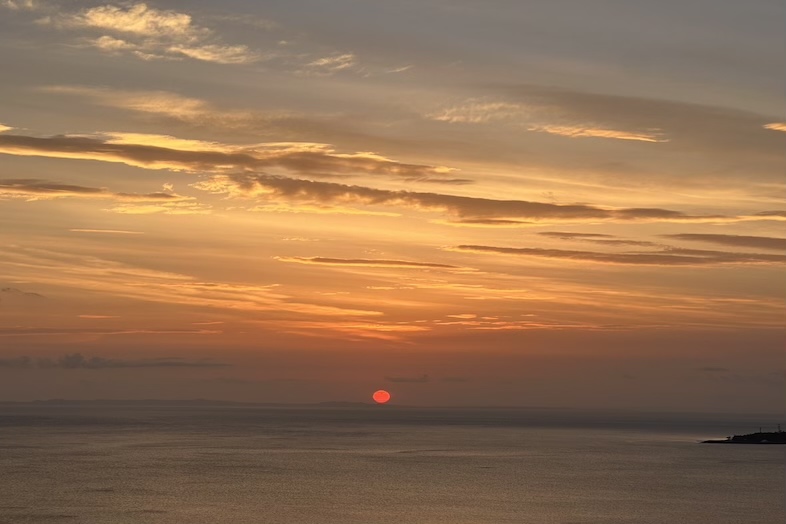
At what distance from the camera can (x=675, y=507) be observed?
110 m

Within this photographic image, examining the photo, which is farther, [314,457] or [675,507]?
[314,457]

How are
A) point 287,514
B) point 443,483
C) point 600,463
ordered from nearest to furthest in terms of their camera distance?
1. point 287,514
2. point 443,483
3. point 600,463

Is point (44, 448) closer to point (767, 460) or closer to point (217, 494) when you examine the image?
point (217, 494)

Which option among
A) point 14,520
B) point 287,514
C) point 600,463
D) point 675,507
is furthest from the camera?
point 600,463

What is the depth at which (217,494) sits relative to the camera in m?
114

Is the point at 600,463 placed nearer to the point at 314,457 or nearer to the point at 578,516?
the point at 314,457

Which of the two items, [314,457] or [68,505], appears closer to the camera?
[68,505]

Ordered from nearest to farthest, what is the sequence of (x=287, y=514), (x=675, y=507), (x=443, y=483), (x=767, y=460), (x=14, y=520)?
(x=14, y=520) < (x=287, y=514) < (x=675, y=507) < (x=443, y=483) < (x=767, y=460)

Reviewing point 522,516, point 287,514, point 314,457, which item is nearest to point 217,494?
point 287,514

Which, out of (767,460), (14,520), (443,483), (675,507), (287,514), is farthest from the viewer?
(767,460)

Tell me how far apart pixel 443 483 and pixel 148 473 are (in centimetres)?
4186

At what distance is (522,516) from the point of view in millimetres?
98500

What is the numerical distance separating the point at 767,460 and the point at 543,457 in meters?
43.3

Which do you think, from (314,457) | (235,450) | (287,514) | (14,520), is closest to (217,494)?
(287,514)
